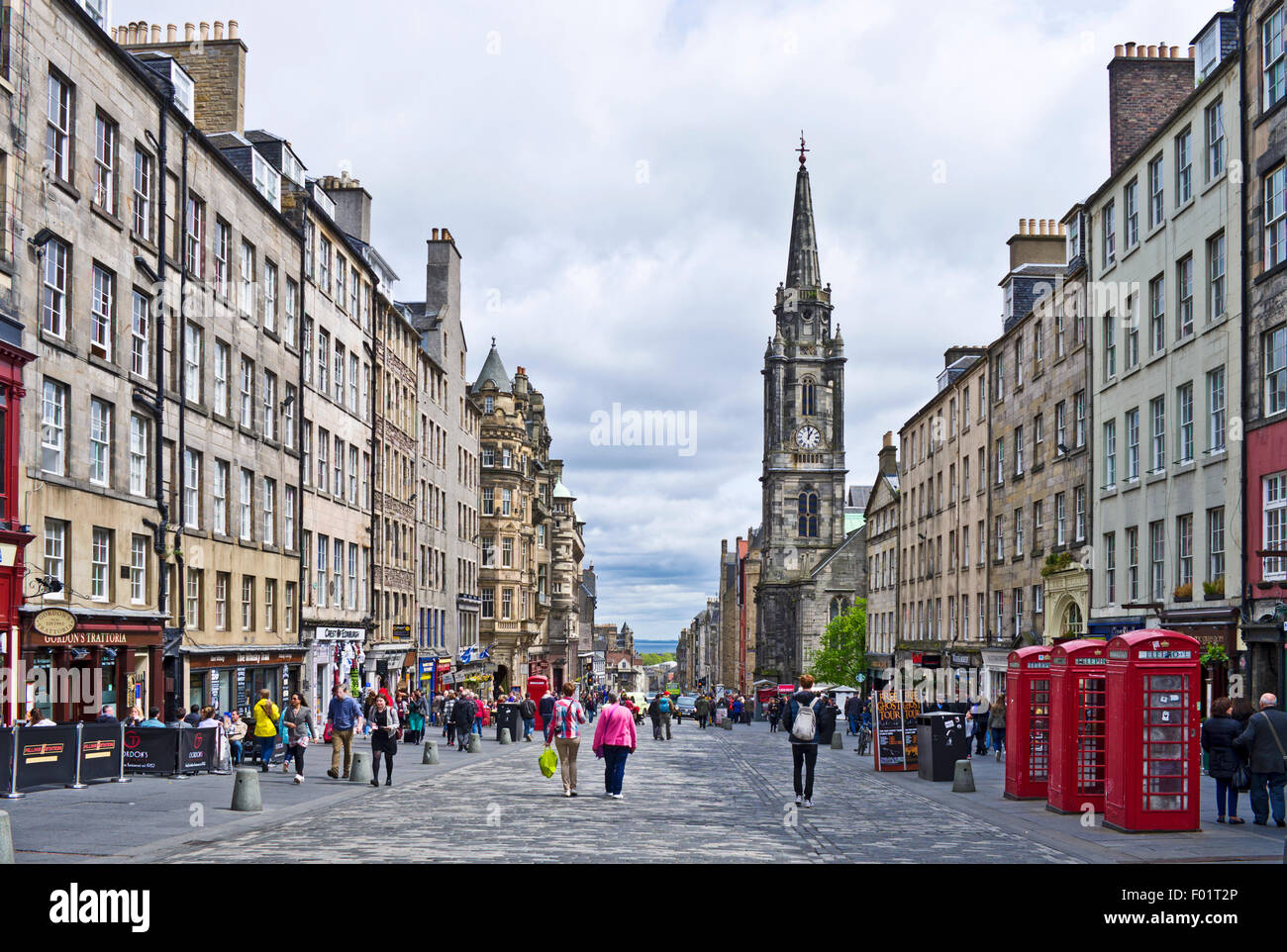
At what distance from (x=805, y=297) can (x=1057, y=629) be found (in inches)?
3351

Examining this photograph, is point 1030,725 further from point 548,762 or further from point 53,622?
point 53,622

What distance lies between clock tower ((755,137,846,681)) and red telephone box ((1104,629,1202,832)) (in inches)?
3972

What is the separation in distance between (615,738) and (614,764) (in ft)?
2.07

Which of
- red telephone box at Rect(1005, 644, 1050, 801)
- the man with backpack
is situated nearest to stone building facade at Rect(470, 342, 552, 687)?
red telephone box at Rect(1005, 644, 1050, 801)

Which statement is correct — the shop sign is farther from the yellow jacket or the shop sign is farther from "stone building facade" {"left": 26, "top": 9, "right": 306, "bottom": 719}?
the yellow jacket

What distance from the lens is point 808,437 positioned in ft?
397

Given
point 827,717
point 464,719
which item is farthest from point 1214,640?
point 464,719

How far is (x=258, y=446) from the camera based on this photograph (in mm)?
38688

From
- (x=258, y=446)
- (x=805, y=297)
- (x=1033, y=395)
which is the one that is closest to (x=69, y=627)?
(x=258, y=446)

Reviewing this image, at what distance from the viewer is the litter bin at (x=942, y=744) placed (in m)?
26.4

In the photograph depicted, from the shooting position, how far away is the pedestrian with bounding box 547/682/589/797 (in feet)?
71.6

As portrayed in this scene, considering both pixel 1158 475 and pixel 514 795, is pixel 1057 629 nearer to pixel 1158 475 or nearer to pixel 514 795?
pixel 1158 475

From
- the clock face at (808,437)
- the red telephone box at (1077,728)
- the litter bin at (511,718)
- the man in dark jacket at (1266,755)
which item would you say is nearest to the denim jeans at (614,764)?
the red telephone box at (1077,728)

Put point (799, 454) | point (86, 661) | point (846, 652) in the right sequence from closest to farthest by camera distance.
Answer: point (86, 661) < point (846, 652) < point (799, 454)
